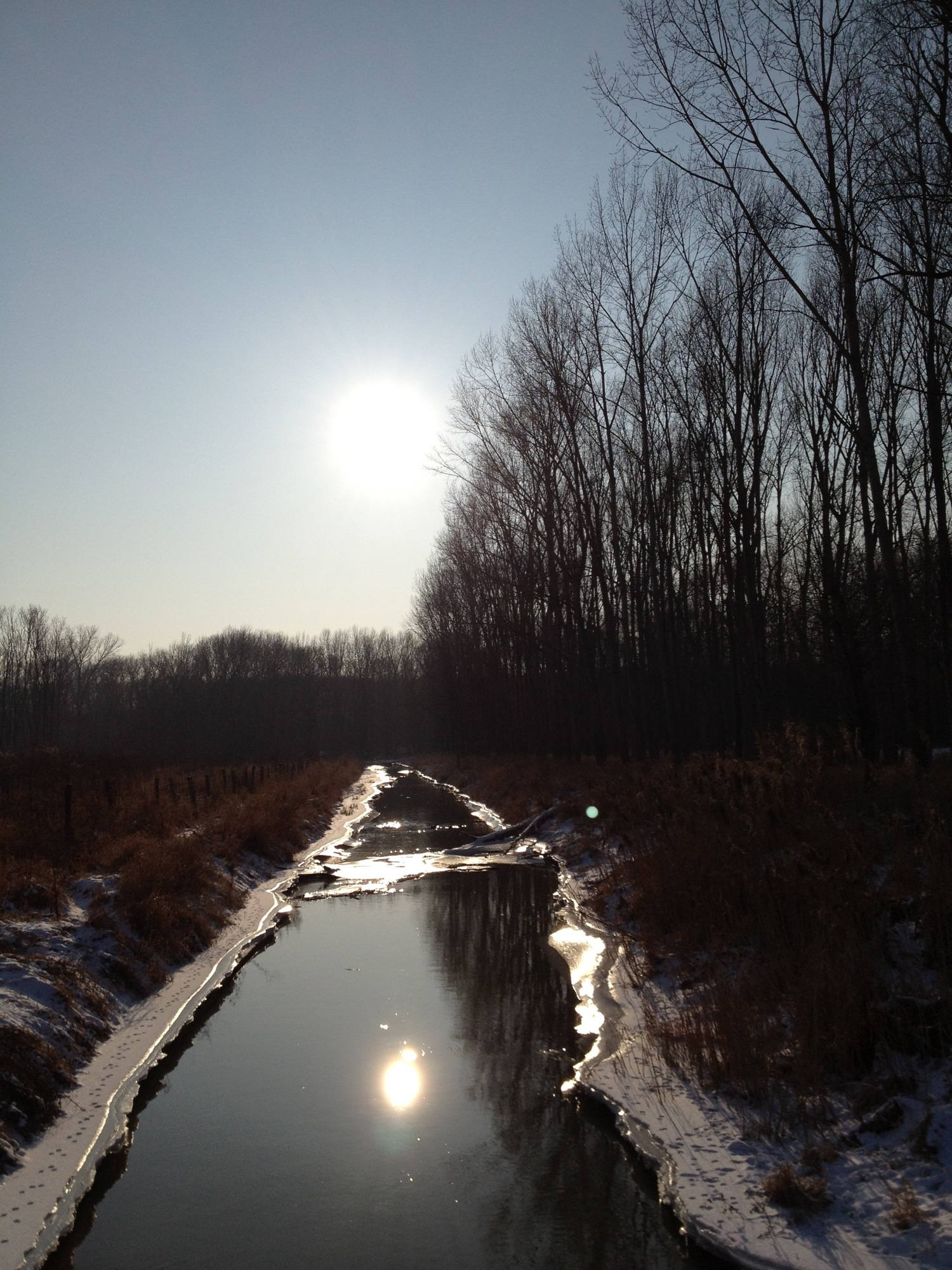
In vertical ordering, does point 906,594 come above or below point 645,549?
below

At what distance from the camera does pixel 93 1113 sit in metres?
6.87

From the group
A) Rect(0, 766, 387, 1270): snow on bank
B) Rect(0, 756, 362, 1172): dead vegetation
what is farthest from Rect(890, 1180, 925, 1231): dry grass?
Rect(0, 756, 362, 1172): dead vegetation

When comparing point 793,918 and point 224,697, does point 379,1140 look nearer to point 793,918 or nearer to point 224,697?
point 793,918

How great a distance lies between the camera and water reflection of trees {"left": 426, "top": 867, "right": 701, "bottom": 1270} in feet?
16.9

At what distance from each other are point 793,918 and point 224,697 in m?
99.2

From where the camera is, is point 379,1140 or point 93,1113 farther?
point 93,1113

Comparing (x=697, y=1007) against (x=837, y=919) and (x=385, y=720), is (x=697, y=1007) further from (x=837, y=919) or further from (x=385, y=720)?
(x=385, y=720)

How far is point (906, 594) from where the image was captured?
2309 centimetres

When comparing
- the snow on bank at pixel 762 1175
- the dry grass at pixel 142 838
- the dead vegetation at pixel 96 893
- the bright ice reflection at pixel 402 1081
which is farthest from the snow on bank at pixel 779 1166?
the dry grass at pixel 142 838

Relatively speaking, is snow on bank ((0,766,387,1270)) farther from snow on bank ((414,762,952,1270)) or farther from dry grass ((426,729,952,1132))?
dry grass ((426,729,952,1132))

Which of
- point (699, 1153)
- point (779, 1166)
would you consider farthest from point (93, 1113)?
point (779, 1166)

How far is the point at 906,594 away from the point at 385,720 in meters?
105

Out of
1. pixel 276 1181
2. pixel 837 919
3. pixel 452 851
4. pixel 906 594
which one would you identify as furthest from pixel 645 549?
pixel 276 1181

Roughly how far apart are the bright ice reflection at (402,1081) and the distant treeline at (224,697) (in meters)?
56.4
